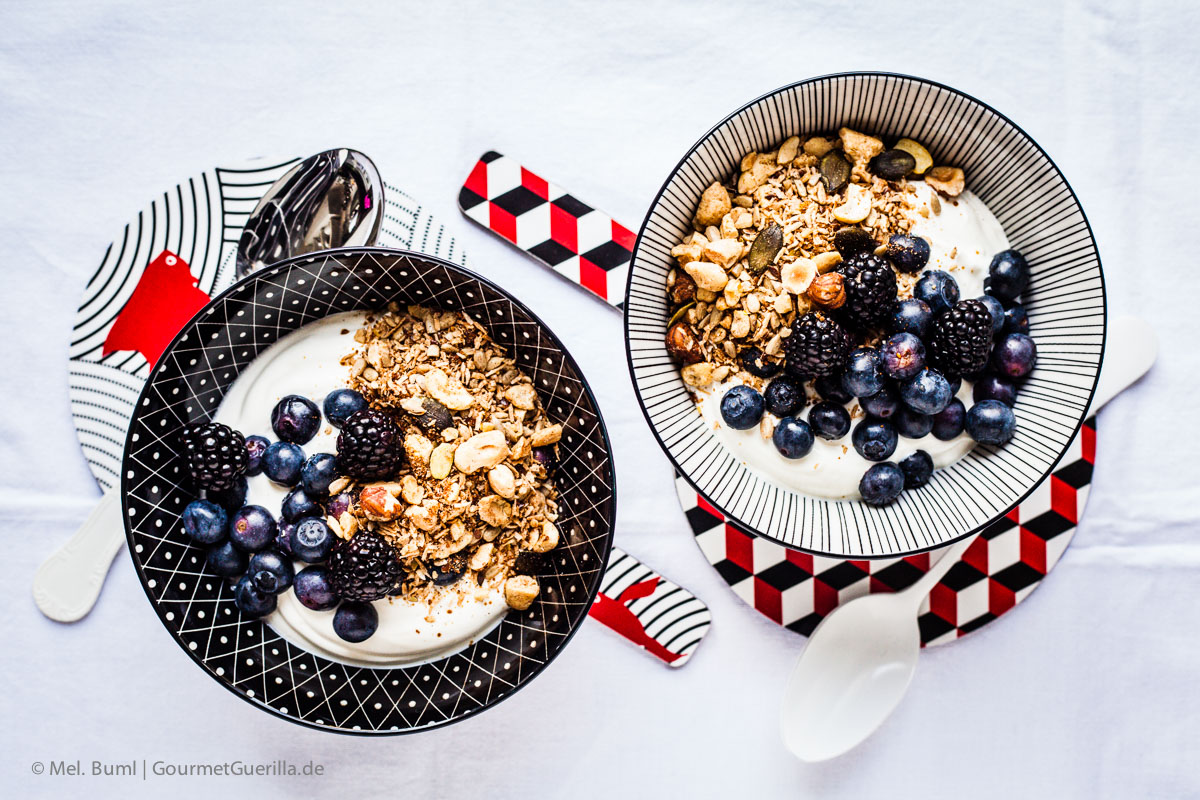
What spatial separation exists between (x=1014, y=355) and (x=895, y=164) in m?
0.26

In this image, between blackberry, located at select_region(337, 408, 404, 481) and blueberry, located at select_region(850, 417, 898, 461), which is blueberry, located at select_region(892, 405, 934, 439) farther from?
blackberry, located at select_region(337, 408, 404, 481)

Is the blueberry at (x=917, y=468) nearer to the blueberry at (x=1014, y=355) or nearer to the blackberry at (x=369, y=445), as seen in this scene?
the blueberry at (x=1014, y=355)

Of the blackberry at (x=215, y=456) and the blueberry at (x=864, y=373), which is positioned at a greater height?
the blueberry at (x=864, y=373)

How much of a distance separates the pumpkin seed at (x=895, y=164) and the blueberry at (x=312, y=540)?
0.79 m

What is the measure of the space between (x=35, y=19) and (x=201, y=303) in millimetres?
492

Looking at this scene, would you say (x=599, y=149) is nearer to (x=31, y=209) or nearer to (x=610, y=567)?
(x=610, y=567)

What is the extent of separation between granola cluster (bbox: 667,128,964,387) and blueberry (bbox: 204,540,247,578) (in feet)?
1.94

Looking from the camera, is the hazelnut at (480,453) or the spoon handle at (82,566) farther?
the spoon handle at (82,566)

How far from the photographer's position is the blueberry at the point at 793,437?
981 mm

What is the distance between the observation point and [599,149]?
119cm

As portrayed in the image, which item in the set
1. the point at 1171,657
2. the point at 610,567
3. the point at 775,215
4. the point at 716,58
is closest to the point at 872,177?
the point at 775,215

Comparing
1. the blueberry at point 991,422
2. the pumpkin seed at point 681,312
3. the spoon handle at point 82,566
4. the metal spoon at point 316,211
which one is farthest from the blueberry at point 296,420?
the blueberry at point 991,422

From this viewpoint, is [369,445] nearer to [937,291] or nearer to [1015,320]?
[937,291]

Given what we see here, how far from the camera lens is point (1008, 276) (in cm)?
99
